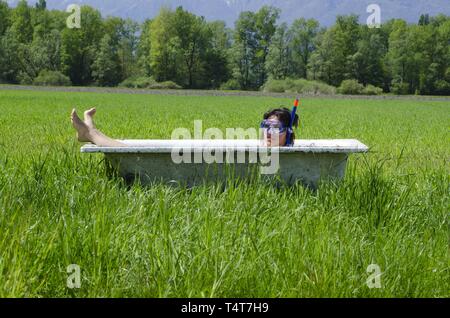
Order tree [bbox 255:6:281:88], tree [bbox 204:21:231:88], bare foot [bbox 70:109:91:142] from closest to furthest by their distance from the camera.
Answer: bare foot [bbox 70:109:91:142] < tree [bbox 204:21:231:88] < tree [bbox 255:6:281:88]

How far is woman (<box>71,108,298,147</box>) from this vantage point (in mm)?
5426

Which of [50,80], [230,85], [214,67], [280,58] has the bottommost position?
[230,85]

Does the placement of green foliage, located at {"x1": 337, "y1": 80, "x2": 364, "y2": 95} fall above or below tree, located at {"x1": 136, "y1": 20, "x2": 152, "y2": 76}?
below

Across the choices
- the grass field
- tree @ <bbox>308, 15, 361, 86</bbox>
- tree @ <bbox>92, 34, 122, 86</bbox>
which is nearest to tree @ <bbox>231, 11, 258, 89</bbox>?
tree @ <bbox>308, 15, 361, 86</bbox>

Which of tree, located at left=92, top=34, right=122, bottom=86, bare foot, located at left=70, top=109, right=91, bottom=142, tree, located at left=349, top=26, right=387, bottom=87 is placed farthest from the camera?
tree, located at left=349, top=26, right=387, bottom=87

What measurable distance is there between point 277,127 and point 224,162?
0.70 metres

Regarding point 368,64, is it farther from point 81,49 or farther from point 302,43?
point 81,49

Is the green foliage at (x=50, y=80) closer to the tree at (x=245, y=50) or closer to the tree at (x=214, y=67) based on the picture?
the tree at (x=214, y=67)

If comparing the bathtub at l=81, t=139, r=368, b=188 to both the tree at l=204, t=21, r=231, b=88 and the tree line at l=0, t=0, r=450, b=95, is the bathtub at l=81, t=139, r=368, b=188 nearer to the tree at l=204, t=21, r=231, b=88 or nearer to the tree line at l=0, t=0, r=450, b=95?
the tree line at l=0, t=0, r=450, b=95

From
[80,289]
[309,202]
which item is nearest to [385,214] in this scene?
[309,202]

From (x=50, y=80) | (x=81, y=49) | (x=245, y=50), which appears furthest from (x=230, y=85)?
(x=50, y=80)

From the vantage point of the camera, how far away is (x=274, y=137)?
18.3 ft

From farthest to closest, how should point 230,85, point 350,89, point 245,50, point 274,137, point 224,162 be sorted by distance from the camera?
1. point 245,50
2. point 230,85
3. point 350,89
4. point 274,137
5. point 224,162

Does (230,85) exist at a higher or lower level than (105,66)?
lower
